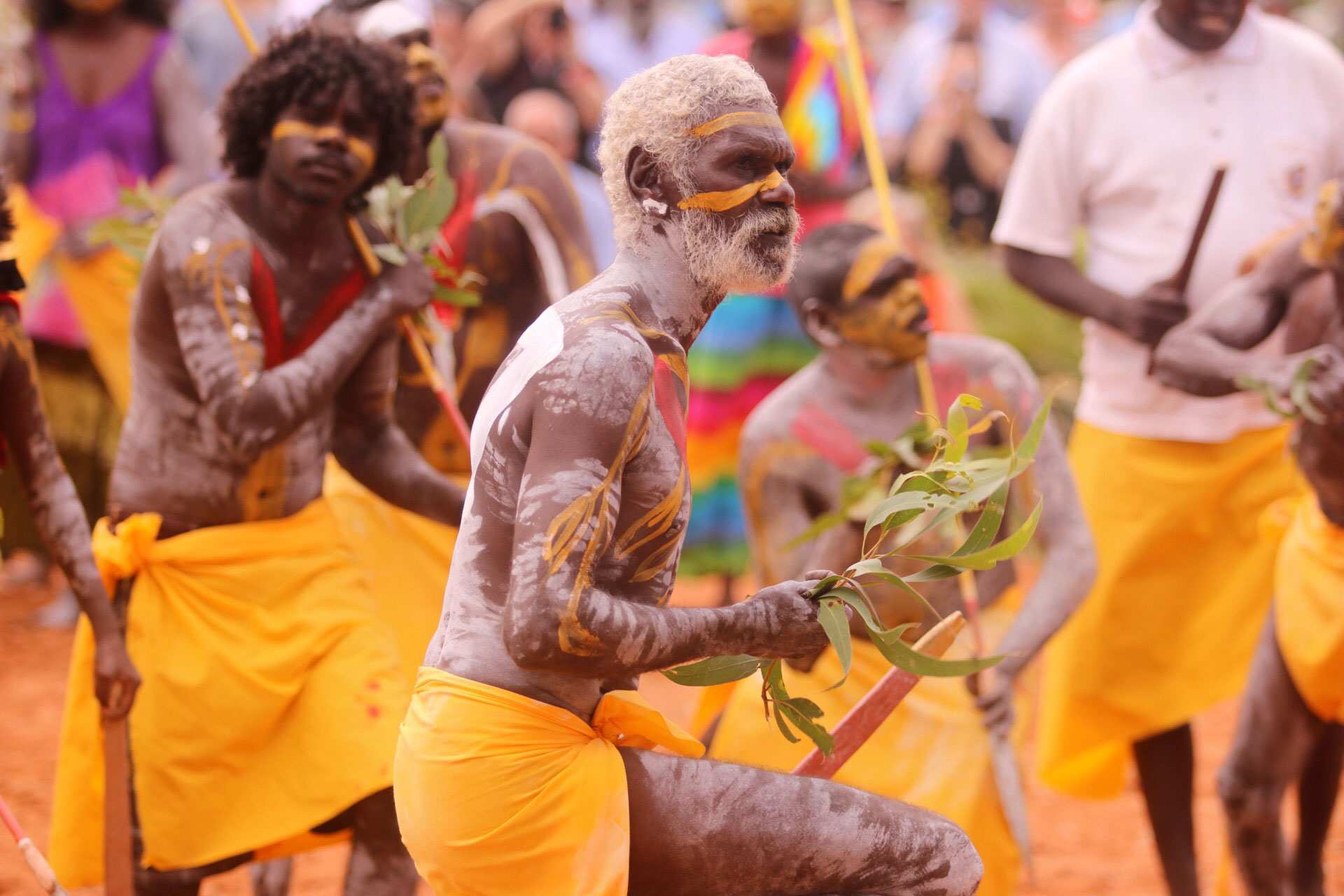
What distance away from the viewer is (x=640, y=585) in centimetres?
313

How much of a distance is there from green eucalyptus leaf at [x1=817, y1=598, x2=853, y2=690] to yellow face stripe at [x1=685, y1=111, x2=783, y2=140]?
2.60 feet

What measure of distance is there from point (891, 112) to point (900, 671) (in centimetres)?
942

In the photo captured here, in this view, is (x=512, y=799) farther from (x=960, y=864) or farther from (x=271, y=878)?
(x=271, y=878)

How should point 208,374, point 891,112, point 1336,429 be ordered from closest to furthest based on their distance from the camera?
point 208,374 → point 1336,429 → point 891,112

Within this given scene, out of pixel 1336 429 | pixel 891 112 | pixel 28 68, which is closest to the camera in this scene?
pixel 1336 429

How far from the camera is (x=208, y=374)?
420 centimetres

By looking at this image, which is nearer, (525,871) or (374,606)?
(525,871)

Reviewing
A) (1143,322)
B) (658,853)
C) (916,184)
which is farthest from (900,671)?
(916,184)

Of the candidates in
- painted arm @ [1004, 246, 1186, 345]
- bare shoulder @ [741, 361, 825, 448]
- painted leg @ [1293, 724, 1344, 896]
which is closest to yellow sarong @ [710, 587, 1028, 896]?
bare shoulder @ [741, 361, 825, 448]

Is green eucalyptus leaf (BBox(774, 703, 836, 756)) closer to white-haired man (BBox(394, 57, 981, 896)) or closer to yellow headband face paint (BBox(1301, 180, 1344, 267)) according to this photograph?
white-haired man (BBox(394, 57, 981, 896))

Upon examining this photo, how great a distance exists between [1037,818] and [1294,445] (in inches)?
89.9

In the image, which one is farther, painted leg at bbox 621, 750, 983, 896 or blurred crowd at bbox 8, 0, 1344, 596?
blurred crowd at bbox 8, 0, 1344, 596

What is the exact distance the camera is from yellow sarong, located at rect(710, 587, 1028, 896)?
4.61 metres

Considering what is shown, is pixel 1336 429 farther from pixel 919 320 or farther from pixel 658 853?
pixel 658 853
